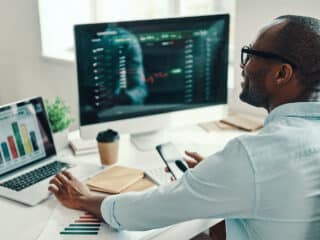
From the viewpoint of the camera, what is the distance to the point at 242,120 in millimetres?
2316

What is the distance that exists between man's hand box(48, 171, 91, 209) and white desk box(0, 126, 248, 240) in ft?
0.12

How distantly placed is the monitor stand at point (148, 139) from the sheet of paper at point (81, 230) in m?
0.56

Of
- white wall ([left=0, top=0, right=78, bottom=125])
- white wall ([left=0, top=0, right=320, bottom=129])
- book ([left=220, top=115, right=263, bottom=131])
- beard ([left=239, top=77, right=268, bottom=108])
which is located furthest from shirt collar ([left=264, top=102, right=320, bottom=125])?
white wall ([left=0, top=0, right=78, bottom=125])

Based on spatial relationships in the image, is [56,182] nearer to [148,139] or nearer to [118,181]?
[118,181]

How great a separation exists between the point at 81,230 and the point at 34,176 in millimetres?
390

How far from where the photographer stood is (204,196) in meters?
1.22

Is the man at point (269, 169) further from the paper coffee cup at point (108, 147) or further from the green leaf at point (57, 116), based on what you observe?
the green leaf at point (57, 116)

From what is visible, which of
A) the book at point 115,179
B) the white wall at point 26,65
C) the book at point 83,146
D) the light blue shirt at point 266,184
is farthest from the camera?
the white wall at point 26,65

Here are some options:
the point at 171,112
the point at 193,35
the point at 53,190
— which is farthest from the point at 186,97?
the point at 53,190

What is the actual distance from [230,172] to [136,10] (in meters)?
2.48

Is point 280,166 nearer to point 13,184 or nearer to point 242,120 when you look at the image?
point 13,184

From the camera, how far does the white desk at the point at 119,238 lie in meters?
1.46

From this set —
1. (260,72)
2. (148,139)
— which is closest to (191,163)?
(148,139)

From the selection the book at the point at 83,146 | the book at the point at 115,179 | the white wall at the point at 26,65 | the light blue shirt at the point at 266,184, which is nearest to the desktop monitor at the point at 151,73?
the book at the point at 83,146
